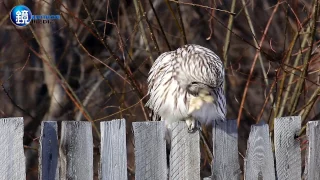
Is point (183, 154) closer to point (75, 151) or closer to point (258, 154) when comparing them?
point (258, 154)

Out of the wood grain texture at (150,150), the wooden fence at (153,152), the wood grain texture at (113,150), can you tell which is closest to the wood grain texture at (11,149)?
the wooden fence at (153,152)

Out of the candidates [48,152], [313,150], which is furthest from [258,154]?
[48,152]

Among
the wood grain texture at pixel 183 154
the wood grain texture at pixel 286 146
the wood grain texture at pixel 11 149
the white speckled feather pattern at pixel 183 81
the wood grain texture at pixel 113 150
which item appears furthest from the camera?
the white speckled feather pattern at pixel 183 81

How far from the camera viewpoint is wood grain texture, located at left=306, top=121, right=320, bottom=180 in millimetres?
4059

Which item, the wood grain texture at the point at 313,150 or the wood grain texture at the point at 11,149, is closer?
the wood grain texture at the point at 11,149

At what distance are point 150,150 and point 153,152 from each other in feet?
0.06

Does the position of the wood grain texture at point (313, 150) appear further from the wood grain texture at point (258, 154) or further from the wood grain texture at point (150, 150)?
the wood grain texture at point (150, 150)

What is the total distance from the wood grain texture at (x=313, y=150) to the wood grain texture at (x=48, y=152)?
4.61 ft

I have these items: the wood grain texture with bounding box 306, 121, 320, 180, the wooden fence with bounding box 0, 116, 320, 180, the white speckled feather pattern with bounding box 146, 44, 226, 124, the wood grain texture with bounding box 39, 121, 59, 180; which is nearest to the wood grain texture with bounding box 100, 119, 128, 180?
the wooden fence with bounding box 0, 116, 320, 180

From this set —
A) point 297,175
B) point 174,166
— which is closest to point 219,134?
point 174,166

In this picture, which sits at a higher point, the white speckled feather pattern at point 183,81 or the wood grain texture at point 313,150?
the white speckled feather pattern at point 183,81

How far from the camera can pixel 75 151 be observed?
3.55 m

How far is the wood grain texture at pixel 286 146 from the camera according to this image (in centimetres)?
400

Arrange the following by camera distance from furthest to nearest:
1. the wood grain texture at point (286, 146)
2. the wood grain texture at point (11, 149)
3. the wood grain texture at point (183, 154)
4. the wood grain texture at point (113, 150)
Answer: the wood grain texture at point (286, 146) → the wood grain texture at point (183, 154) → the wood grain texture at point (113, 150) → the wood grain texture at point (11, 149)
